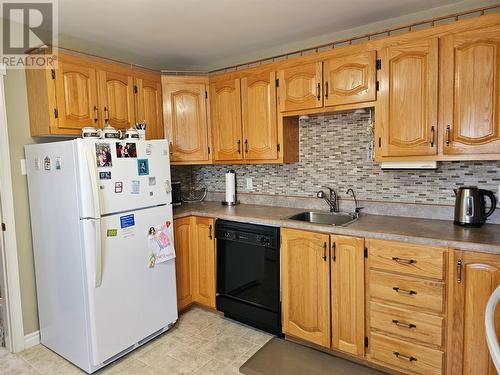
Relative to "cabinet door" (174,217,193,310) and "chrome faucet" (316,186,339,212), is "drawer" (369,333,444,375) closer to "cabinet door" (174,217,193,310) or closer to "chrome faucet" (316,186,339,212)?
"chrome faucet" (316,186,339,212)

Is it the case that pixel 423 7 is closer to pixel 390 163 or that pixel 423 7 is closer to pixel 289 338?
pixel 390 163

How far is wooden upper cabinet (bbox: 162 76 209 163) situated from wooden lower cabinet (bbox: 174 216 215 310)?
642mm

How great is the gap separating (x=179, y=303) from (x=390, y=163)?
2.08 m

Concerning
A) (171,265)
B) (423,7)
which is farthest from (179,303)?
(423,7)

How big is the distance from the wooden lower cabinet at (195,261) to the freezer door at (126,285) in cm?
25

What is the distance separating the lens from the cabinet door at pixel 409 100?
1999 millimetres

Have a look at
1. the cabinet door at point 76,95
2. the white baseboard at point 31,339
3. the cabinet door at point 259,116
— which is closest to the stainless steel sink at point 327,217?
the cabinet door at point 259,116

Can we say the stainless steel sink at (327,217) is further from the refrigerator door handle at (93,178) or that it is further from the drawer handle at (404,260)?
the refrigerator door handle at (93,178)

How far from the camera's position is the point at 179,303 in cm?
286

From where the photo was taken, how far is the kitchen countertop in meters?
1.74

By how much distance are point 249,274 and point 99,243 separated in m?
1.15

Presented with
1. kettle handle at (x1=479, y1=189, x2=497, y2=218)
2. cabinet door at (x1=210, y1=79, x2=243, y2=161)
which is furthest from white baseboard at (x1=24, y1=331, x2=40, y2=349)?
kettle handle at (x1=479, y1=189, x2=497, y2=218)

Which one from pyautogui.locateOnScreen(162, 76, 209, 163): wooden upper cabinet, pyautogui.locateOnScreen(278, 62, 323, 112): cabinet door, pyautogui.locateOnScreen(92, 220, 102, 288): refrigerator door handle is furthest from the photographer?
pyautogui.locateOnScreen(162, 76, 209, 163): wooden upper cabinet

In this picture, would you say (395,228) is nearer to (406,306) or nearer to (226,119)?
(406,306)
